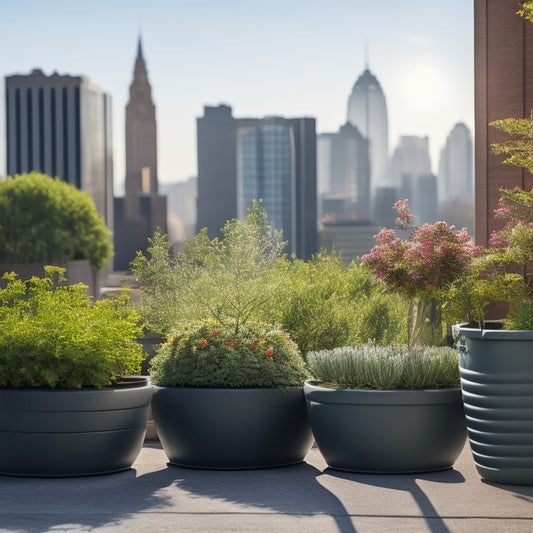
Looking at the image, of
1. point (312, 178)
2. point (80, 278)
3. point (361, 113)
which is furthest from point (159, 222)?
point (80, 278)

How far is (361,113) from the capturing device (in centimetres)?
19062

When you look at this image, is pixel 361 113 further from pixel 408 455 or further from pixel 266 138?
pixel 408 455

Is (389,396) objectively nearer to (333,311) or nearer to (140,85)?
(333,311)

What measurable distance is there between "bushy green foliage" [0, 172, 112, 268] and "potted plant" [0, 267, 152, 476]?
54.1m

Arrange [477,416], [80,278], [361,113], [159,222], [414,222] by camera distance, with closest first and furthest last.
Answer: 1. [477,416]
2. [414,222]
3. [80,278]
4. [159,222]
5. [361,113]

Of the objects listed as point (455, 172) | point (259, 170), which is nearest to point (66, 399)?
point (455, 172)

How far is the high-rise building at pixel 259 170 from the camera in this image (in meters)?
140

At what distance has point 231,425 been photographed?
231 inches

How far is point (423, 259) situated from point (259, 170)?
149274mm

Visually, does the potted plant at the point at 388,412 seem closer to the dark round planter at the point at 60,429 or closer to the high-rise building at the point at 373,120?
the dark round planter at the point at 60,429

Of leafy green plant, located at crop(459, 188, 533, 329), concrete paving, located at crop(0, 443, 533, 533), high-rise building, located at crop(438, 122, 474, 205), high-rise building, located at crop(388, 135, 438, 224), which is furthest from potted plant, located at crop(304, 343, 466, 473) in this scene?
high-rise building, located at crop(388, 135, 438, 224)

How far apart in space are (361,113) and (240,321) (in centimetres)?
18765

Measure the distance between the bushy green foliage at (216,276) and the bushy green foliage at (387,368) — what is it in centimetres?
81

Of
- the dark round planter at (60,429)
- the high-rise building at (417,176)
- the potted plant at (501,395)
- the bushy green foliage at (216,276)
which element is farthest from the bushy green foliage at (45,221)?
the high-rise building at (417,176)
